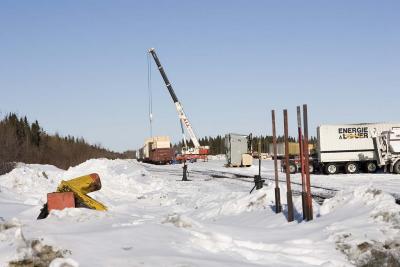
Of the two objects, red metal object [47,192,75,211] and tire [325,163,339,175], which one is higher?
red metal object [47,192,75,211]

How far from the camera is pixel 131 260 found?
6195mm

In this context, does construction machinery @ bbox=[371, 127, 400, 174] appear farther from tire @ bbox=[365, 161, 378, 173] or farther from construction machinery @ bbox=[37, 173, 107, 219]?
construction machinery @ bbox=[37, 173, 107, 219]

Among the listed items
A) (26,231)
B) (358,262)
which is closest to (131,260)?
(26,231)

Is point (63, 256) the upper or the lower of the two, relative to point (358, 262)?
upper

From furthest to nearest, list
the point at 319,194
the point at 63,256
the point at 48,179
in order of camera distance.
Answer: the point at 48,179
the point at 319,194
the point at 63,256

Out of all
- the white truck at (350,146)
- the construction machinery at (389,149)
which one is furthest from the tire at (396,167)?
the white truck at (350,146)

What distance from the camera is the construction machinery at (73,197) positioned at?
11477 millimetres

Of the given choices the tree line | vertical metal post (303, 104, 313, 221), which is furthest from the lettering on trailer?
vertical metal post (303, 104, 313, 221)

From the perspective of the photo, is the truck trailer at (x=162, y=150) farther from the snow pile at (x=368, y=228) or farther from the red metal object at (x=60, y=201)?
the snow pile at (x=368, y=228)

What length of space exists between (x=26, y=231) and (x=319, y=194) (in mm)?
15254

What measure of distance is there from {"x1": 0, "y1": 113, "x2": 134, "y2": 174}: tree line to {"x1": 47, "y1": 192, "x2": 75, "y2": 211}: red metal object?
18.7 m

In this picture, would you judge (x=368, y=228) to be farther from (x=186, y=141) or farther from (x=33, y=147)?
(x=186, y=141)

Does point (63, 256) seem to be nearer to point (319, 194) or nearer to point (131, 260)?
point (131, 260)

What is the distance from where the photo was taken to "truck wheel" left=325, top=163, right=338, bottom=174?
3522 cm
